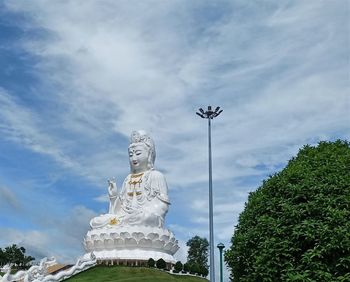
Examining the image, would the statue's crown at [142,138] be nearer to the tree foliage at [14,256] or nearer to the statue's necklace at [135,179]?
the statue's necklace at [135,179]

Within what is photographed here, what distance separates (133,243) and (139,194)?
384 centimetres

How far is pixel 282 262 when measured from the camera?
13.2 meters

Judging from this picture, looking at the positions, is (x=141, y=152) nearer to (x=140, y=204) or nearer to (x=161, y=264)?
(x=140, y=204)

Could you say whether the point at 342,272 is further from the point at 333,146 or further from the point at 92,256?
the point at 92,256

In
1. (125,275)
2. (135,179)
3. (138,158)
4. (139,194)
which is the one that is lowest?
(125,275)

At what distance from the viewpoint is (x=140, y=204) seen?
121 ft

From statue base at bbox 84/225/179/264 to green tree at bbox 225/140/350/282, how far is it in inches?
792

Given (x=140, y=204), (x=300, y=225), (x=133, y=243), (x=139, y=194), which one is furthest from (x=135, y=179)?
(x=300, y=225)

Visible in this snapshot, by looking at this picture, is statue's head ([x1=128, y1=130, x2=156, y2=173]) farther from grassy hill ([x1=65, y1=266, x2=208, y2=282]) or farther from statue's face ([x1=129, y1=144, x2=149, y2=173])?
grassy hill ([x1=65, y1=266, x2=208, y2=282])

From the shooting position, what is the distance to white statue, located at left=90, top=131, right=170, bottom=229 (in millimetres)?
35719

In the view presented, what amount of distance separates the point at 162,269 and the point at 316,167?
19021 mm

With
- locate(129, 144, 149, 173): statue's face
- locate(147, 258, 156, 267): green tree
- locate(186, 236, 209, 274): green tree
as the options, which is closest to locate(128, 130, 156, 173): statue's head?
locate(129, 144, 149, 173): statue's face

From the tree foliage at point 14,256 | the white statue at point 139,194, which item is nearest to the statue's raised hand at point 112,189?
the white statue at point 139,194

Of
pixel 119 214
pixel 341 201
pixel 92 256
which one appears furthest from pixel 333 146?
pixel 119 214
